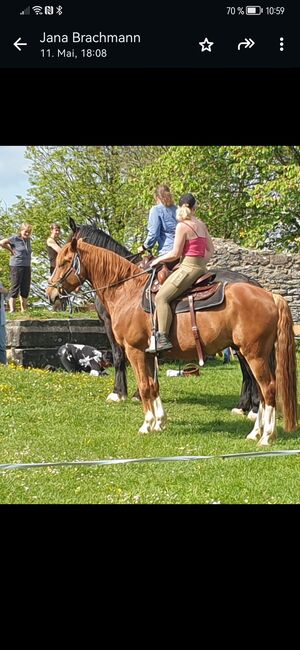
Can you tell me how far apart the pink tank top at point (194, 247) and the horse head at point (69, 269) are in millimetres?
1272

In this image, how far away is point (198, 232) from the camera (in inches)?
265

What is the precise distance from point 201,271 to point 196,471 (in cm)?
200

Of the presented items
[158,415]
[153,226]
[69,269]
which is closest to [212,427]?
Answer: [158,415]

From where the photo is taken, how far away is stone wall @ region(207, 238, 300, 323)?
1812 centimetres

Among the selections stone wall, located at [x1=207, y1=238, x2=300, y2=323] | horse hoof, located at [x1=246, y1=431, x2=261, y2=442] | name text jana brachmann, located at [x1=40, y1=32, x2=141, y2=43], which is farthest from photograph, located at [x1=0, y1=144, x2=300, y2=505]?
stone wall, located at [x1=207, y1=238, x2=300, y2=323]

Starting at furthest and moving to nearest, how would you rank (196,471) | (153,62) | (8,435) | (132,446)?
(8,435)
(132,446)
(196,471)
(153,62)

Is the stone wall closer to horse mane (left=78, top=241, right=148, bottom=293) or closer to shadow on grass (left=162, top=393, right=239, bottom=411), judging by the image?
shadow on grass (left=162, top=393, right=239, bottom=411)

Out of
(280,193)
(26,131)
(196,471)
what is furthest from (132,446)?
(280,193)

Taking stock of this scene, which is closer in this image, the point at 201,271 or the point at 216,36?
the point at 216,36

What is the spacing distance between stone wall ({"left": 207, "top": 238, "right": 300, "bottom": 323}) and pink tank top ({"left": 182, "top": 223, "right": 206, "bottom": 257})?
11.3 meters

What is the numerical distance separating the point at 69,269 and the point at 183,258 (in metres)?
1.33

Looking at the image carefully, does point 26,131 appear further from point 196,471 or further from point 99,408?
point 99,408

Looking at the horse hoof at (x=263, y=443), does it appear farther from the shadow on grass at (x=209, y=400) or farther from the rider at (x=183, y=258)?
the shadow on grass at (x=209, y=400)

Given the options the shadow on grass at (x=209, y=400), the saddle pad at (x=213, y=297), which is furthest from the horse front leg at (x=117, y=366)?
Answer: the saddle pad at (x=213, y=297)
